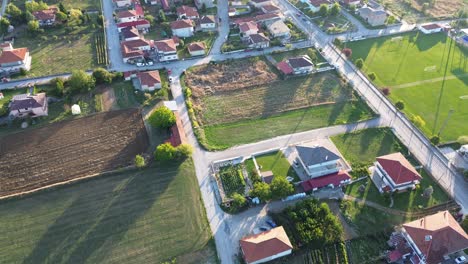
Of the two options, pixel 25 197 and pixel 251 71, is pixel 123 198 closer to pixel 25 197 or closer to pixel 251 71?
pixel 25 197

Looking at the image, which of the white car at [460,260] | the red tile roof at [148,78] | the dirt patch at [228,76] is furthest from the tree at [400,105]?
the red tile roof at [148,78]

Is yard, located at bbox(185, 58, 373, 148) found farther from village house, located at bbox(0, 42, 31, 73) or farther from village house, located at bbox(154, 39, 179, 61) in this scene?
village house, located at bbox(0, 42, 31, 73)

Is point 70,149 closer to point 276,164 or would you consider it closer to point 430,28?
point 276,164

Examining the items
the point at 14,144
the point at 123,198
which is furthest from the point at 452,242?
the point at 14,144

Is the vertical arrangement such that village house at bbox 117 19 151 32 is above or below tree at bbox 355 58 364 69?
above

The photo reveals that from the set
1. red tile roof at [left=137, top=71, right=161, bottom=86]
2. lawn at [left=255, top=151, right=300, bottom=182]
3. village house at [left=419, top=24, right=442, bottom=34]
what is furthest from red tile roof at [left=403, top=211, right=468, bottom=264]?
village house at [left=419, top=24, right=442, bottom=34]
